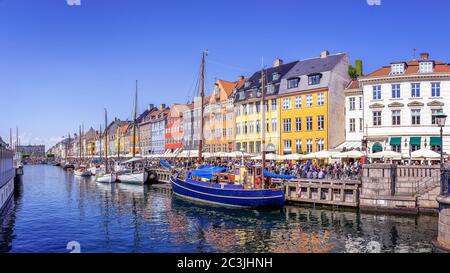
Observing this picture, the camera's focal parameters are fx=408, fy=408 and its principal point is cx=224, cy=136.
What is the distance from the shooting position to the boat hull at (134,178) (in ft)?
207

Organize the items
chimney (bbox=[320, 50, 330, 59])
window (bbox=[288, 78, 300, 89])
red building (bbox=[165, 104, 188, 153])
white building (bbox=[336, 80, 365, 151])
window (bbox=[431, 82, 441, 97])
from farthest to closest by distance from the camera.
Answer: red building (bbox=[165, 104, 188, 153]) < chimney (bbox=[320, 50, 330, 59]) < window (bbox=[288, 78, 300, 89]) < white building (bbox=[336, 80, 365, 151]) < window (bbox=[431, 82, 441, 97])

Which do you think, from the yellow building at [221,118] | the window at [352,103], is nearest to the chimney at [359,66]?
the window at [352,103]

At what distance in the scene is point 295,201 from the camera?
37781 millimetres

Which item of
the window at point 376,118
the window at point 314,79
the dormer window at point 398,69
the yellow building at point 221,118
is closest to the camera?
the dormer window at point 398,69

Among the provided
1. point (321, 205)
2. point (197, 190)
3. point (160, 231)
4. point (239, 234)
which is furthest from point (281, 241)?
point (197, 190)

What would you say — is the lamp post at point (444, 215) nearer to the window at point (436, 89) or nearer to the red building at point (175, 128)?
the window at point (436, 89)

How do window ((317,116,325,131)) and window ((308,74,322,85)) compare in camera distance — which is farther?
window ((308,74,322,85))

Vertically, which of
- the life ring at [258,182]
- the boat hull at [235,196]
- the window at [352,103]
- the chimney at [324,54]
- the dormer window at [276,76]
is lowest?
the boat hull at [235,196]

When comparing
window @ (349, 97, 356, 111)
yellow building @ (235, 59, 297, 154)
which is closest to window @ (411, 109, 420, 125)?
window @ (349, 97, 356, 111)

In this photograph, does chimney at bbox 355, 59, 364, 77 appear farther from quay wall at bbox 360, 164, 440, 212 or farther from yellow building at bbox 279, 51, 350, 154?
quay wall at bbox 360, 164, 440, 212

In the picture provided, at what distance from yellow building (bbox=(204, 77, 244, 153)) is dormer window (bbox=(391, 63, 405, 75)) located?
2936 cm

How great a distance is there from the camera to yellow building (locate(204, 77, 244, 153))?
233ft

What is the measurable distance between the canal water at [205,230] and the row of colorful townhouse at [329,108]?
19225mm
